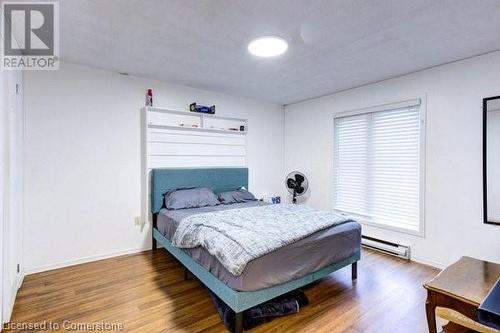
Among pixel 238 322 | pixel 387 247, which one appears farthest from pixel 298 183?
pixel 238 322

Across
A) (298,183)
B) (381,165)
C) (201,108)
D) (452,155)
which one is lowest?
(298,183)

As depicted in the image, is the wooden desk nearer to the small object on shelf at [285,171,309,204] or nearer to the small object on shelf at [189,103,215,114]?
the small object on shelf at [285,171,309,204]

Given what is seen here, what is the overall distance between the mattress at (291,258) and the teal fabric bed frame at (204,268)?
0.21ft

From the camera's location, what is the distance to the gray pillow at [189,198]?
10.9ft

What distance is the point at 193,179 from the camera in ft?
12.5

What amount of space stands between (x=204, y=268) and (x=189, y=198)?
53.8 inches

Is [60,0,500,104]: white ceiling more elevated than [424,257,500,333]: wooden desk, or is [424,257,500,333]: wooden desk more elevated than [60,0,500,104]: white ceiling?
[60,0,500,104]: white ceiling

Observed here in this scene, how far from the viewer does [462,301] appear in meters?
1.44

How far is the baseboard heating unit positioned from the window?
23cm

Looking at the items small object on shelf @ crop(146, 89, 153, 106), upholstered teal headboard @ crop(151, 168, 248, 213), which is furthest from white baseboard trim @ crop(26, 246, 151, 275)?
small object on shelf @ crop(146, 89, 153, 106)

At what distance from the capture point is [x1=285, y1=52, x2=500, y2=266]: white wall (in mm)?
2738

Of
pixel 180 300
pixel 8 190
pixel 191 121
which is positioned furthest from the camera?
pixel 191 121

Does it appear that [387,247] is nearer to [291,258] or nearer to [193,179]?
[291,258]

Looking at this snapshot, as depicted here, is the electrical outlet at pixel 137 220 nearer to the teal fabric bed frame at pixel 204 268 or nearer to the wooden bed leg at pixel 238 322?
the teal fabric bed frame at pixel 204 268
